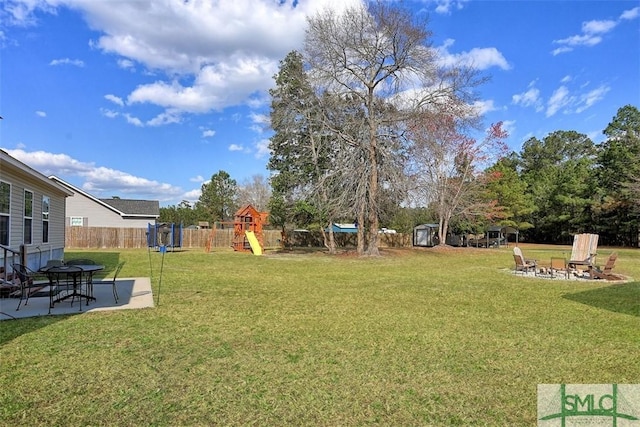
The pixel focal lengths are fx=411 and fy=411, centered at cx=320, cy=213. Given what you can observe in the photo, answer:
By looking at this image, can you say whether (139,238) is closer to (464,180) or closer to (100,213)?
(100,213)

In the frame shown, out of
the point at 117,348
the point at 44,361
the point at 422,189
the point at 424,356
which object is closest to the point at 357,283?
the point at 424,356

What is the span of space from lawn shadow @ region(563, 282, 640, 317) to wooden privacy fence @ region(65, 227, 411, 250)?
77.8 feet

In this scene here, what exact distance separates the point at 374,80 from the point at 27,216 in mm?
17047

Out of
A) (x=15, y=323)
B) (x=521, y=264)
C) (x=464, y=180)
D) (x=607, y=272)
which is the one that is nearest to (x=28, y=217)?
(x=15, y=323)

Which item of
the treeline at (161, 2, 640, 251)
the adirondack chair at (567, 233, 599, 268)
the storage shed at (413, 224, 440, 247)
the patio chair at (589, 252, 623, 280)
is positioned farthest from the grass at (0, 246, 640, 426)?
the storage shed at (413, 224, 440, 247)

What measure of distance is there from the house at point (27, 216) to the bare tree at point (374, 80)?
12.9m

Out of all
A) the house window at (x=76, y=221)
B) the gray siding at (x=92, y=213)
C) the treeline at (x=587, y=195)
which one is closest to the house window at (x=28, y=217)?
the gray siding at (x=92, y=213)

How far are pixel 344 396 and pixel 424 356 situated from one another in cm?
148

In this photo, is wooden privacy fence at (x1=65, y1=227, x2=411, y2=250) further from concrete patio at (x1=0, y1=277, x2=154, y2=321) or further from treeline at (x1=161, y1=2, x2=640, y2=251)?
concrete patio at (x1=0, y1=277, x2=154, y2=321)

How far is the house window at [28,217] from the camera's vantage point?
1143 centimetres

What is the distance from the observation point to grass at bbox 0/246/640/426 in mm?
3299

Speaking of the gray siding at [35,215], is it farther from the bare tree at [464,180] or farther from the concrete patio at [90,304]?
the bare tree at [464,180]

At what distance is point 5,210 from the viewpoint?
9.84 meters

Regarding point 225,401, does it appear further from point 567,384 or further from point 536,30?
point 536,30
